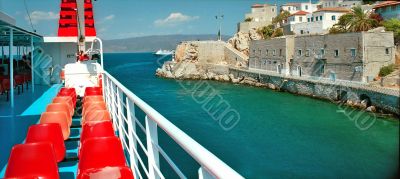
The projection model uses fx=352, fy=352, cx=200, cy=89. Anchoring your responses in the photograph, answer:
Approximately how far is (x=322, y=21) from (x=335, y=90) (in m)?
18.0

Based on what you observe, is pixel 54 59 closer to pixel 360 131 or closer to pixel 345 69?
pixel 360 131

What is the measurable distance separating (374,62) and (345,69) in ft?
7.78

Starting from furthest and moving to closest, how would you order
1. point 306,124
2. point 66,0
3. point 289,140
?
point 306,124
point 289,140
point 66,0

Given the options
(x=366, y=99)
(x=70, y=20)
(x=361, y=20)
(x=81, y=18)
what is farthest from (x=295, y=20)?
(x=81, y=18)

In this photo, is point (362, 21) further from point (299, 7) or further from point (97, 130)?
point (299, 7)

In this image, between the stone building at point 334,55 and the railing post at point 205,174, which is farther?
the stone building at point 334,55

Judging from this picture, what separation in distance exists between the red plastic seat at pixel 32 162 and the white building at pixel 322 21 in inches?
1757

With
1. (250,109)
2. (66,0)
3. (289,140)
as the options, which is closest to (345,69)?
(250,109)

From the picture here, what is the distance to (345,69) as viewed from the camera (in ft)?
95.0

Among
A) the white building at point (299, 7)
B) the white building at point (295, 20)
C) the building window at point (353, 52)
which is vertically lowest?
the building window at point (353, 52)

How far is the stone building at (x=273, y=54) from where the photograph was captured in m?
36.0

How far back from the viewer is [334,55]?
29969mm

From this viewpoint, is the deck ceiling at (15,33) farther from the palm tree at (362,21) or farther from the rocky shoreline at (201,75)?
the rocky shoreline at (201,75)

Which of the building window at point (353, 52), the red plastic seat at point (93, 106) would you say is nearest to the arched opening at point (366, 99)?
the building window at point (353, 52)
